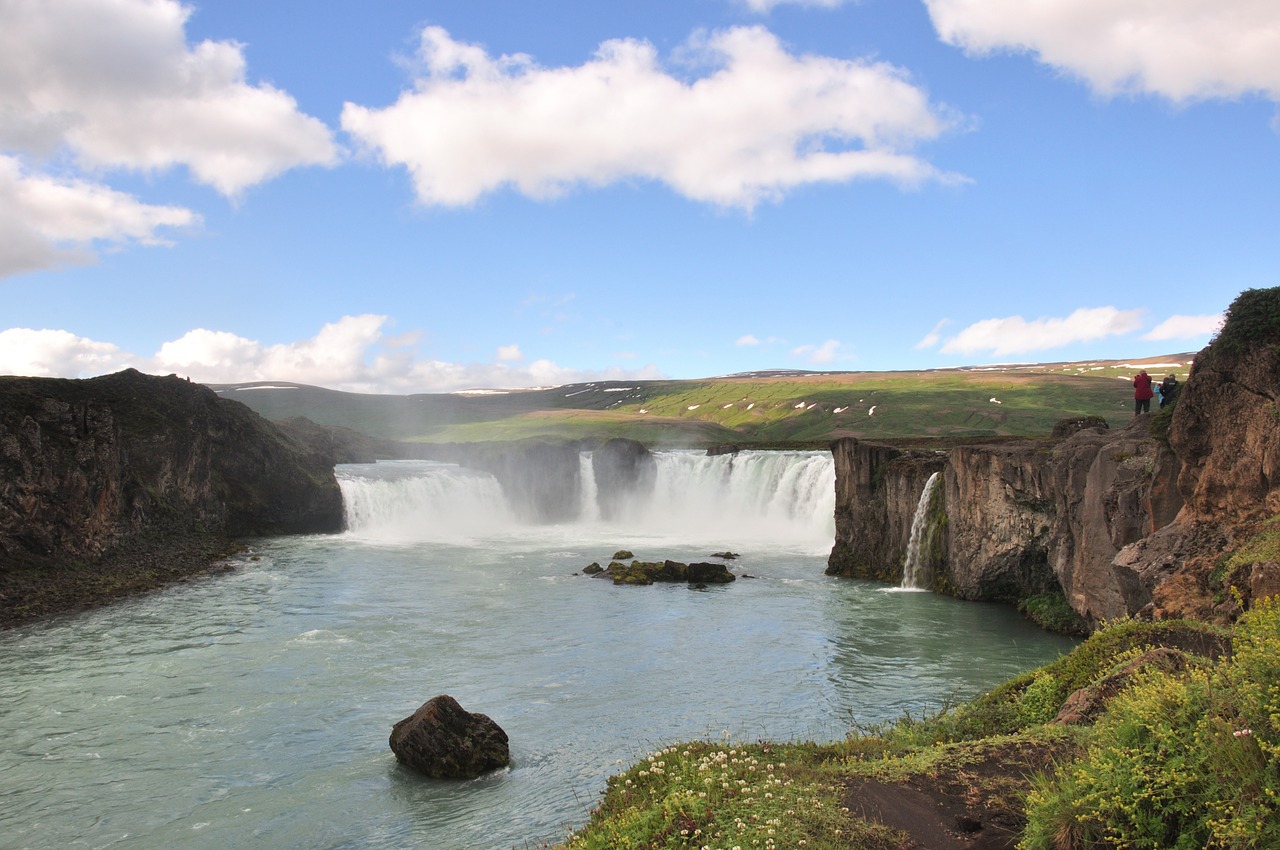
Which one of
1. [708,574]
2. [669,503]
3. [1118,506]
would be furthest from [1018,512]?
[669,503]

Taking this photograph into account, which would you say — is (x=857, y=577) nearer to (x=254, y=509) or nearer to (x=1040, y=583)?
(x=1040, y=583)

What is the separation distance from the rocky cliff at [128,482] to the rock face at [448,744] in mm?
21148

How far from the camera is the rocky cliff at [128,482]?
3323 centimetres

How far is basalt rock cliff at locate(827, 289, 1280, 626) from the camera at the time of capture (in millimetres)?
15367

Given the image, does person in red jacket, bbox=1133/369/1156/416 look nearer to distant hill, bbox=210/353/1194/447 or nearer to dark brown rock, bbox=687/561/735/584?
dark brown rock, bbox=687/561/735/584

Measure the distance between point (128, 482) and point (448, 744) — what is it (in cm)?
3327

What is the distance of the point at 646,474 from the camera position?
72.2 m

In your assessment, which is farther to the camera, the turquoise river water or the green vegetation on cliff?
the turquoise river water

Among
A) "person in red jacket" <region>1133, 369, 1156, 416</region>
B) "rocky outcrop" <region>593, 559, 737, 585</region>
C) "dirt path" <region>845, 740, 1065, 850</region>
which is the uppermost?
"person in red jacket" <region>1133, 369, 1156, 416</region>

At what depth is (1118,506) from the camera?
21.7 m

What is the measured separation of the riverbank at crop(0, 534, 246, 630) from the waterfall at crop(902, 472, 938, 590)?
32009 mm

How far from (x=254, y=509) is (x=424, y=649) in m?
35.0

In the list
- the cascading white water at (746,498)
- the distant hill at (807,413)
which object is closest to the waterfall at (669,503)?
the cascading white water at (746,498)

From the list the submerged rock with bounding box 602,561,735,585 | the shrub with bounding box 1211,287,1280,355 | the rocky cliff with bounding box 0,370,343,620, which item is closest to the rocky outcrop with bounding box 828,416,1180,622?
the shrub with bounding box 1211,287,1280,355
